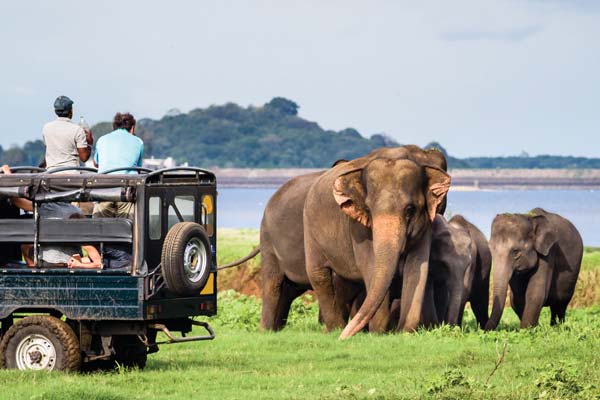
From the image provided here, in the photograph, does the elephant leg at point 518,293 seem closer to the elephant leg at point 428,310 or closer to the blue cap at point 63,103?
the elephant leg at point 428,310

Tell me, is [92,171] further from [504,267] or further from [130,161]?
[504,267]

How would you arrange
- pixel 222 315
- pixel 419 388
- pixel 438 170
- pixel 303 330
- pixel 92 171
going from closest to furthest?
pixel 419 388
pixel 92 171
pixel 438 170
pixel 303 330
pixel 222 315

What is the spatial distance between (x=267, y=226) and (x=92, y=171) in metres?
6.84

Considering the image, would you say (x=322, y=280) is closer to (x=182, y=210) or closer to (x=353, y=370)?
(x=353, y=370)

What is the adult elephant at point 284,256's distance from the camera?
23.9 m

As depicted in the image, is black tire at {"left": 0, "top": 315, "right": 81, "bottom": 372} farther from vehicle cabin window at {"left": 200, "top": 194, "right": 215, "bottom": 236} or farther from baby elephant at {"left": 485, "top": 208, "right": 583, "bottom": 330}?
baby elephant at {"left": 485, "top": 208, "right": 583, "bottom": 330}

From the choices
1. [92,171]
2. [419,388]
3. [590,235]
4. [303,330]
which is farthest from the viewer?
[590,235]

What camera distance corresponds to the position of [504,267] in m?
26.8

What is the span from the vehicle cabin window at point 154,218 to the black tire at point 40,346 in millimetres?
1357

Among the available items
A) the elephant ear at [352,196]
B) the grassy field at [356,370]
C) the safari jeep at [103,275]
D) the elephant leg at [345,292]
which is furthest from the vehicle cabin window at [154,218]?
the elephant leg at [345,292]

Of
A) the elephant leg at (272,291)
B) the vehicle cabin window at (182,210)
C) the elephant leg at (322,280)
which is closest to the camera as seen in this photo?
the vehicle cabin window at (182,210)

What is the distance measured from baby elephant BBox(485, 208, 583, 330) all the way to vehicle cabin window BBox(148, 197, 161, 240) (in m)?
10.7

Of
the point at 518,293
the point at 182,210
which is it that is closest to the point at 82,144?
the point at 182,210

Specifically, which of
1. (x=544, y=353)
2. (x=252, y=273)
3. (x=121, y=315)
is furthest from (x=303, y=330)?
(x=252, y=273)
